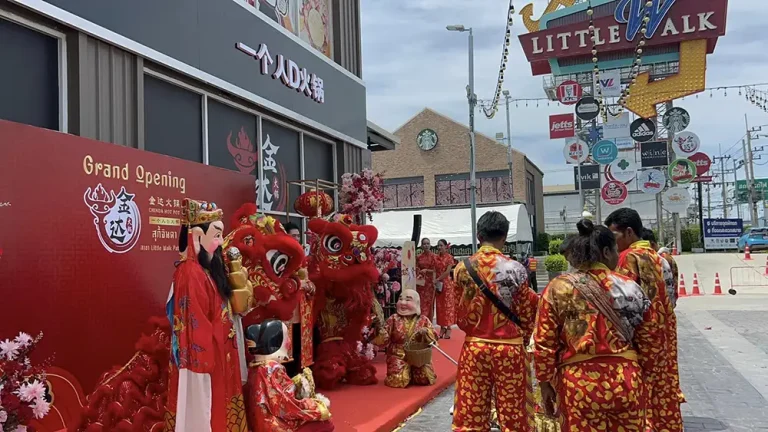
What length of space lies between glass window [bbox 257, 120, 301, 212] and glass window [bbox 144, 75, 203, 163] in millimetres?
1380

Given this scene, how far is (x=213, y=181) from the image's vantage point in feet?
17.8

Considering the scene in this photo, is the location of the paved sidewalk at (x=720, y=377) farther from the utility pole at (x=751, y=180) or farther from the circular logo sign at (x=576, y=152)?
the utility pole at (x=751, y=180)

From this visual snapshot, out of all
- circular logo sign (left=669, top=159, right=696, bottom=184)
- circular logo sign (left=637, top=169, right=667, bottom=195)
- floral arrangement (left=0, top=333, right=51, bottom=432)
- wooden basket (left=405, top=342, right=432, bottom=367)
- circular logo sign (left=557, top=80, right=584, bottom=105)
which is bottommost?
wooden basket (left=405, top=342, right=432, bottom=367)

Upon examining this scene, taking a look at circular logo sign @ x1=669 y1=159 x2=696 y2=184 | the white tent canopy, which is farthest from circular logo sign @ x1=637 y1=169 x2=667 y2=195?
the white tent canopy

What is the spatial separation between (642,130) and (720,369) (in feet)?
44.9

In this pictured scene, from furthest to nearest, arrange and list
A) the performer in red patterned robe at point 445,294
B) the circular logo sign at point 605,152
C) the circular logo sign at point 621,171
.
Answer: the circular logo sign at point 621,171, the circular logo sign at point 605,152, the performer in red patterned robe at point 445,294

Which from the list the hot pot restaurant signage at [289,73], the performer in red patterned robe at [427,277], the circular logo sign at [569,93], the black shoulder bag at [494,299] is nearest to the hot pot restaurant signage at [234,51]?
the hot pot restaurant signage at [289,73]

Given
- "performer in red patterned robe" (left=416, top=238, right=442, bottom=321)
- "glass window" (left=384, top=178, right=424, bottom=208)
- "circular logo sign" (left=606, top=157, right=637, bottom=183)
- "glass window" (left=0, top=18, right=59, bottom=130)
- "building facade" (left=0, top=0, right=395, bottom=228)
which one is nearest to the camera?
"glass window" (left=0, top=18, right=59, bottom=130)

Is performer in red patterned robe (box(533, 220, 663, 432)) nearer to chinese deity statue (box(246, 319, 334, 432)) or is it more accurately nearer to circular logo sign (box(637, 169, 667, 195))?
chinese deity statue (box(246, 319, 334, 432))

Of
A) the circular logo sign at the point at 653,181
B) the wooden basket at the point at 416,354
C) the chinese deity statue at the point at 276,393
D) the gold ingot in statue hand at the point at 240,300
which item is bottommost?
the wooden basket at the point at 416,354

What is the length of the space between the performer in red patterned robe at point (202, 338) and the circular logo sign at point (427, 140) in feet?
96.9

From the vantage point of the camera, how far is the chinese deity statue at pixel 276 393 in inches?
149

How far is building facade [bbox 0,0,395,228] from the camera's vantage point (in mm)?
4613

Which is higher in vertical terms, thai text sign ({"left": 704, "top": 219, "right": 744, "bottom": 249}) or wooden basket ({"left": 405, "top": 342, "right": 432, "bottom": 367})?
thai text sign ({"left": 704, "top": 219, "right": 744, "bottom": 249})
